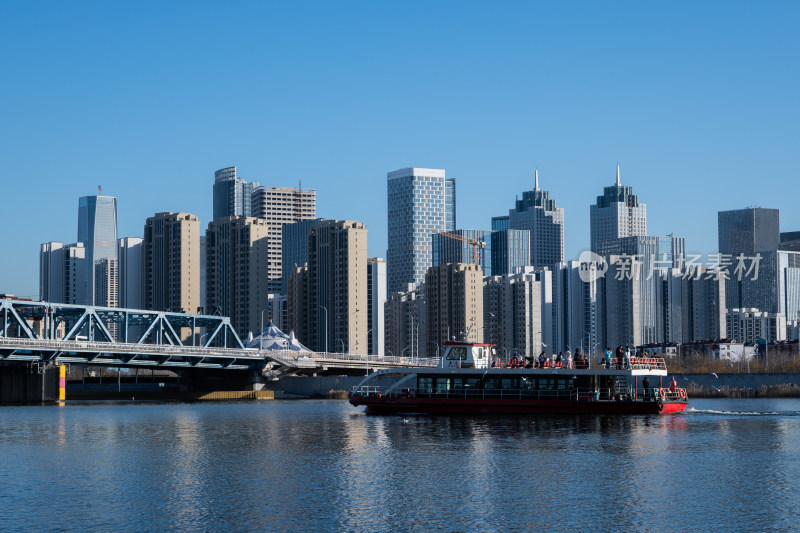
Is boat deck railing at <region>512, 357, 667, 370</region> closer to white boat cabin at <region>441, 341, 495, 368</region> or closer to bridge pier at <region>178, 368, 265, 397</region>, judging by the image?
white boat cabin at <region>441, 341, 495, 368</region>

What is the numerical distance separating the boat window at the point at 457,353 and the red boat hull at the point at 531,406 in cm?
407

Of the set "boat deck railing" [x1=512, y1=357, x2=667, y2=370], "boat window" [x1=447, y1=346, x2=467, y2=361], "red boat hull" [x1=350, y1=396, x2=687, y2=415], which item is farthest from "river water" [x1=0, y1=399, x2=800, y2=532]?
"boat window" [x1=447, y1=346, x2=467, y2=361]

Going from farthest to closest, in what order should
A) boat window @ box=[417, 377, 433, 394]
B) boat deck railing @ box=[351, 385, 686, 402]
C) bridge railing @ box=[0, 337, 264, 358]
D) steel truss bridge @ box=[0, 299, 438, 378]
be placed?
steel truss bridge @ box=[0, 299, 438, 378]
bridge railing @ box=[0, 337, 264, 358]
boat window @ box=[417, 377, 433, 394]
boat deck railing @ box=[351, 385, 686, 402]

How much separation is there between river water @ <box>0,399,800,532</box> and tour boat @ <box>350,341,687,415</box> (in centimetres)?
659

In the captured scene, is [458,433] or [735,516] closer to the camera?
[735,516]

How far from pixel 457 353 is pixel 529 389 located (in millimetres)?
7667

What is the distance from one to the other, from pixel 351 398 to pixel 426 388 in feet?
31.1

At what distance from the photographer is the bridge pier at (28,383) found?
455 feet

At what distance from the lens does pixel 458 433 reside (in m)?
74.8

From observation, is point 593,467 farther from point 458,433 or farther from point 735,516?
point 458,433

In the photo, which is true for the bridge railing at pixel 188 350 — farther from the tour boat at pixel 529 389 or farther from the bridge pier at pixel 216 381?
the tour boat at pixel 529 389

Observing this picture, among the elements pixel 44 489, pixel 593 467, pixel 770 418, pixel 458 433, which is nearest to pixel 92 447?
pixel 44 489

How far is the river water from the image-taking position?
40.7 m

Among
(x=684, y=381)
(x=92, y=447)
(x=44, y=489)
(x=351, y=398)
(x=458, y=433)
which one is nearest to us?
(x=44, y=489)
